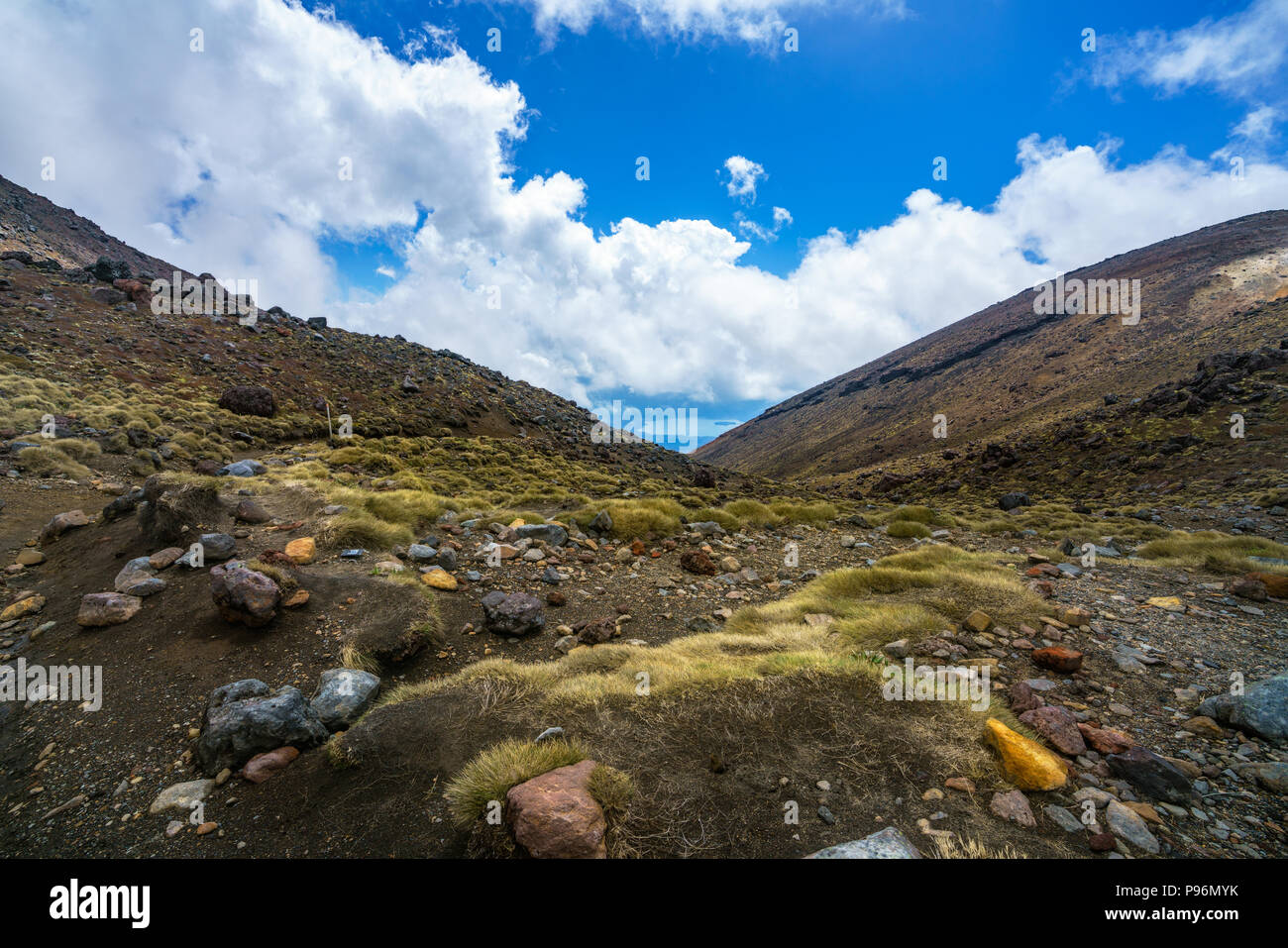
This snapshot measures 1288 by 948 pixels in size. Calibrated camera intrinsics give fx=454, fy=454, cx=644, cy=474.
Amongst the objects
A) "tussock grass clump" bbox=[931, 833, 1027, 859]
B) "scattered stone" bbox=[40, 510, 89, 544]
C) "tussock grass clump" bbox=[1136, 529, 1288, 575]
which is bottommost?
"tussock grass clump" bbox=[931, 833, 1027, 859]

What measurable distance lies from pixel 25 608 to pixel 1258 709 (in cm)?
1442

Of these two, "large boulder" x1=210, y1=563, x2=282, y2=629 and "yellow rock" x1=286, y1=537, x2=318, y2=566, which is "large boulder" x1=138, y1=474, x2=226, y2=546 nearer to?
"yellow rock" x1=286, y1=537, x2=318, y2=566

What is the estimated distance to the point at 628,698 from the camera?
193 inches

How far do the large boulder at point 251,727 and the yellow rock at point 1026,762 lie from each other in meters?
6.21

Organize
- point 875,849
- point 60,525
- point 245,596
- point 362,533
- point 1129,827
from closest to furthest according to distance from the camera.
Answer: point 875,849 < point 1129,827 < point 245,596 < point 60,525 < point 362,533

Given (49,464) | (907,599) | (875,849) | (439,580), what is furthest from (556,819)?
(49,464)

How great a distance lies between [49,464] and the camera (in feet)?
39.2

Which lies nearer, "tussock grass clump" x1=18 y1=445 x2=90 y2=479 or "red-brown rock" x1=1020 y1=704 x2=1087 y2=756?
"red-brown rock" x1=1020 y1=704 x2=1087 y2=756

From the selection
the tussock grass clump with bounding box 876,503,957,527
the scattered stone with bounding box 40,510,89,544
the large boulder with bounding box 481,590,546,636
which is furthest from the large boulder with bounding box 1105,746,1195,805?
the scattered stone with bounding box 40,510,89,544

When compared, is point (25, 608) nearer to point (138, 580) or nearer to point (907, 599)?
point (138, 580)

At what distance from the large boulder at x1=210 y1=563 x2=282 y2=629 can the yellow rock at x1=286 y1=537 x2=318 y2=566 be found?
158 centimetres

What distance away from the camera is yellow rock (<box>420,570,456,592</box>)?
8.24 m
